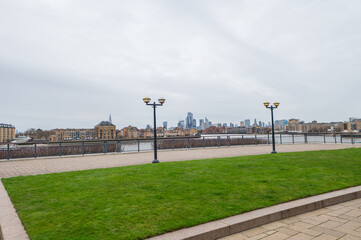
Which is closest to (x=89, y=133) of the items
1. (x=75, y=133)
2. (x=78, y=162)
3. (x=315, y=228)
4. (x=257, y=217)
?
(x=75, y=133)

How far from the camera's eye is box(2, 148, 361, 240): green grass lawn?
3389mm

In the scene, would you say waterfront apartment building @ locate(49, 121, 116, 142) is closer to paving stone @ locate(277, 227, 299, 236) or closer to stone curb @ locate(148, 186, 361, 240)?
stone curb @ locate(148, 186, 361, 240)

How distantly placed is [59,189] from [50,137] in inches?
5915

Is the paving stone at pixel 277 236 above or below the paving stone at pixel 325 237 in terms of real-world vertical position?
below

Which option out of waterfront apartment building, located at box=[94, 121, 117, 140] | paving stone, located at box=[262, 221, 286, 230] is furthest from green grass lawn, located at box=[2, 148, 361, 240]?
waterfront apartment building, located at box=[94, 121, 117, 140]

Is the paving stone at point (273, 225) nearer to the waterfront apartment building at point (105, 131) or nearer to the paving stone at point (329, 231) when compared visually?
the paving stone at point (329, 231)

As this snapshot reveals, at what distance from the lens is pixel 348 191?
5.30 m

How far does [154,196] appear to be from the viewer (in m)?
4.77

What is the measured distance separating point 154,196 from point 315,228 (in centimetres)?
301

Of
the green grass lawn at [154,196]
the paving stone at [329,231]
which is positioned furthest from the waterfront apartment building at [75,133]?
the paving stone at [329,231]

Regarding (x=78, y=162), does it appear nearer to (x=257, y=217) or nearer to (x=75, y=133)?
(x=257, y=217)

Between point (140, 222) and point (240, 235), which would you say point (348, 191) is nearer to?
point (240, 235)

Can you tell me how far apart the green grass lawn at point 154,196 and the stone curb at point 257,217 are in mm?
145

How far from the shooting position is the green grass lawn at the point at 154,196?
11.1 feet
